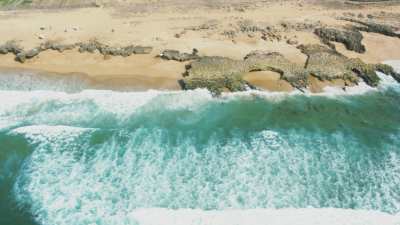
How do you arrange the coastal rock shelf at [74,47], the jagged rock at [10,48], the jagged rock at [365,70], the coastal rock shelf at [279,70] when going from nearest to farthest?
1. the coastal rock shelf at [279,70]
2. the jagged rock at [365,70]
3. the coastal rock shelf at [74,47]
4. the jagged rock at [10,48]

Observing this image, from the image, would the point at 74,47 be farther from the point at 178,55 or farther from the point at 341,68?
the point at 341,68

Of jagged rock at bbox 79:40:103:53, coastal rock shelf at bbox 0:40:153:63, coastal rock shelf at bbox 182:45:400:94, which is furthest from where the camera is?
jagged rock at bbox 79:40:103:53

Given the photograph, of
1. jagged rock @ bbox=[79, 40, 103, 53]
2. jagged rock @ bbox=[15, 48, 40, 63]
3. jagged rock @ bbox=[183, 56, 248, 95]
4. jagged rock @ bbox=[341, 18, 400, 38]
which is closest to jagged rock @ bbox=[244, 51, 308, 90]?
jagged rock @ bbox=[183, 56, 248, 95]

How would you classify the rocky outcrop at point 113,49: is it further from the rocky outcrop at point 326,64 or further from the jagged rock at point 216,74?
the rocky outcrop at point 326,64

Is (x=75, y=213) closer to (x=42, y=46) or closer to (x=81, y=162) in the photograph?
(x=81, y=162)

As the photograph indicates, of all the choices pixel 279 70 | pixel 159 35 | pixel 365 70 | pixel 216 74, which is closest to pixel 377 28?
pixel 365 70

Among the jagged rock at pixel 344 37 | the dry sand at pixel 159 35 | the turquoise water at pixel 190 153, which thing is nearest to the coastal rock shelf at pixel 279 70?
the dry sand at pixel 159 35

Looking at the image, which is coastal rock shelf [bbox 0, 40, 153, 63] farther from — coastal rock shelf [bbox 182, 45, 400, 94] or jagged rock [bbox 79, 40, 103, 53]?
coastal rock shelf [bbox 182, 45, 400, 94]
